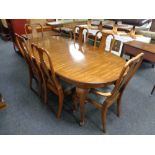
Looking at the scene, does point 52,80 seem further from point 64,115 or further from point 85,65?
point 64,115

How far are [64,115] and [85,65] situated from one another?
771mm

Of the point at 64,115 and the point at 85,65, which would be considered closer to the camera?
the point at 85,65

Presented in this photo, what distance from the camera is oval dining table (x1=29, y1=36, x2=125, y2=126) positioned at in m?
1.43

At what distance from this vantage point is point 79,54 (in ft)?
6.70

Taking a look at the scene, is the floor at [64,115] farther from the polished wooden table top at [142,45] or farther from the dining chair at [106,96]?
the polished wooden table top at [142,45]

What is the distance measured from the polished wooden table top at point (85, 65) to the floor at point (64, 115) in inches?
27.1

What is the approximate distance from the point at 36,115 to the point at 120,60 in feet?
4.49

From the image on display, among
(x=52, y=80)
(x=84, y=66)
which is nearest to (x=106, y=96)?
(x=84, y=66)

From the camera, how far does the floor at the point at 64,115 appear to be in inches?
68.7

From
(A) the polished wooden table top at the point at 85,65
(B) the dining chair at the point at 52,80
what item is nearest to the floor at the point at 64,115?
(B) the dining chair at the point at 52,80

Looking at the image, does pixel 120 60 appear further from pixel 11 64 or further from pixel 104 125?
pixel 11 64

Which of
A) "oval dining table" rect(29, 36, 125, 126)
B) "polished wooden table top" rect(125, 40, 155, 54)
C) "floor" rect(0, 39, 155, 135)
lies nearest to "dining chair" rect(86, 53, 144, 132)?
"oval dining table" rect(29, 36, 125, 126)

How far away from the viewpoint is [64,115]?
1949 mm

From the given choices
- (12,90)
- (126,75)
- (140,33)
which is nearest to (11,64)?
(12,90)
